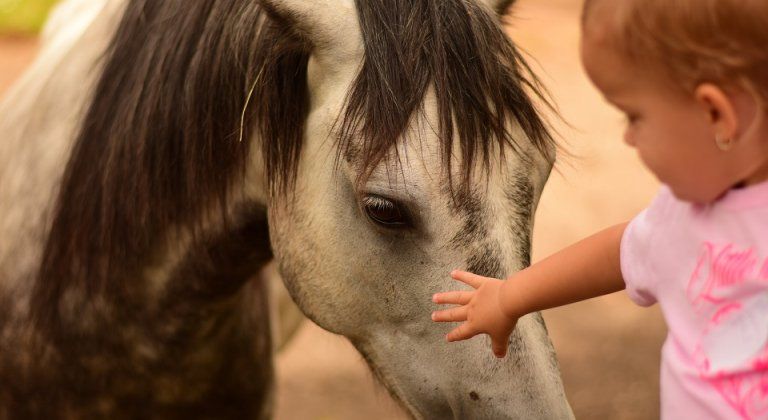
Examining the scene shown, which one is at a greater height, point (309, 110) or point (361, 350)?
point (309, 110)

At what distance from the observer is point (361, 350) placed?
142 centimetres

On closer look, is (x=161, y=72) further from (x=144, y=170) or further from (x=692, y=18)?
(x=692, y=18)

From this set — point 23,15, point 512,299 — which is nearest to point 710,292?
point 512,299

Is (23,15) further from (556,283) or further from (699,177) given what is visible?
(699,177)

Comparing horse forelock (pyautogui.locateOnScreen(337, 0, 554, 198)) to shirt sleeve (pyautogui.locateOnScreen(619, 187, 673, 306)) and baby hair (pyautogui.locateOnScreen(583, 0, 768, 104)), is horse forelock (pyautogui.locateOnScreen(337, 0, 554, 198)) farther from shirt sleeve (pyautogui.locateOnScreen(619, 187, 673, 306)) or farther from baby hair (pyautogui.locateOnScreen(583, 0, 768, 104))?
baby hair (pyautogui.locateOnScreen(583, 0, 768, 104))

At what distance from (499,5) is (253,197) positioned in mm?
466

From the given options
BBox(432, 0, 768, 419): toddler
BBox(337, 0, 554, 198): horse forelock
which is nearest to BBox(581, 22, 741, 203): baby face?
BBox(432, 0, 768, 419): toddler

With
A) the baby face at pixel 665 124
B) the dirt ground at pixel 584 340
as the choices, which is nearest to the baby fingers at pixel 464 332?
the baby face at pixel 665 124

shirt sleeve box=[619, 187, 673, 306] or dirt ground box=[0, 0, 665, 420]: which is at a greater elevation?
shirt sleeve box=[619, 187, 673, 306]

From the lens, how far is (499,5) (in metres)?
1.45

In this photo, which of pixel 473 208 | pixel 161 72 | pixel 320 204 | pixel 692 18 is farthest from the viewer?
pixel 161 72

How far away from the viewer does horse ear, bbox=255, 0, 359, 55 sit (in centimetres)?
132

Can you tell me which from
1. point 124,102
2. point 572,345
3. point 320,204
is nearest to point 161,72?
point 124,102

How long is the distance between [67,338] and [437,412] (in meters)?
0.69
